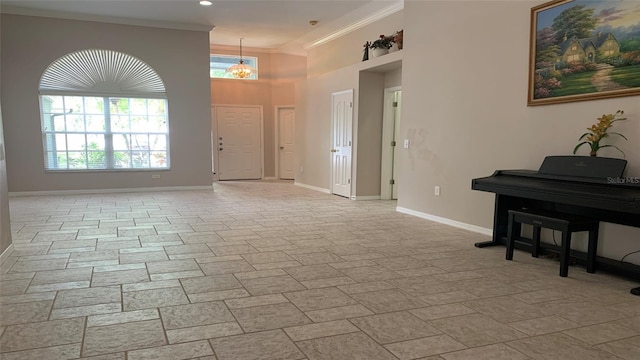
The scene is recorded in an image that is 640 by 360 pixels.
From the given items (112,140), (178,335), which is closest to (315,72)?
(112,140)

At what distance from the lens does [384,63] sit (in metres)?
6.22

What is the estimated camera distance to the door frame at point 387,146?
7008 mm

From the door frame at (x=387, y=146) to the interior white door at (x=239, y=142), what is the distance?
13.9 ft

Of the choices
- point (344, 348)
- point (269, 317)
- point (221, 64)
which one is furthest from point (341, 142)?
point (344, 348)

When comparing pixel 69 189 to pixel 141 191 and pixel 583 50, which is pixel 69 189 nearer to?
pixel 141 191

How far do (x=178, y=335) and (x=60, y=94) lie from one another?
6893 mm

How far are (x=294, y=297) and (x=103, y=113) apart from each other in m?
6.60

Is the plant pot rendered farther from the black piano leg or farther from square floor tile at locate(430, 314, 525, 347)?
square floor tile at locate(430, 314, 525, 347)

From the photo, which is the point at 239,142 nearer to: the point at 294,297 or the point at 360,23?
the point at 360,23

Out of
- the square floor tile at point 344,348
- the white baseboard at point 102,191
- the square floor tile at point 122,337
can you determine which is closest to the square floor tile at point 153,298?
the square floor tile at point 122,337

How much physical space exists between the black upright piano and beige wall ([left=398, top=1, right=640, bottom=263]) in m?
0.18

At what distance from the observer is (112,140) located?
7.74m

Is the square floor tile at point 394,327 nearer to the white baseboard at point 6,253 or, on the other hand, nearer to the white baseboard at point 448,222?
the white baseboard at point 448,222

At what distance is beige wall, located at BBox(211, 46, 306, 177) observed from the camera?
33.3ft
